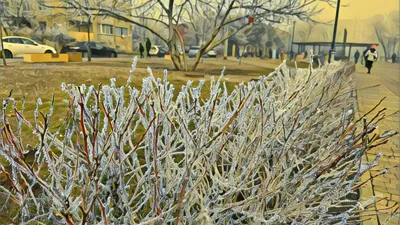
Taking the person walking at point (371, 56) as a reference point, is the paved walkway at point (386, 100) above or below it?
below

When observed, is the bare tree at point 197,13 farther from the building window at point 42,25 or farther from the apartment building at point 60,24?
the building window at point 42,25

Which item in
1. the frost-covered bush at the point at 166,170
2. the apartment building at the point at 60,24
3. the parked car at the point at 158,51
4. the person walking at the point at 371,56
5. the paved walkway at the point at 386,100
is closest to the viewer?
the frost-covered bush at the point at 166,170

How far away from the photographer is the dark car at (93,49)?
2.28 meters

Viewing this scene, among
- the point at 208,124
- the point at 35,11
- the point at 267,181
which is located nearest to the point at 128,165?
the point at 208,124

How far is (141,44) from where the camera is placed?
243cm

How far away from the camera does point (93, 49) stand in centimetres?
232

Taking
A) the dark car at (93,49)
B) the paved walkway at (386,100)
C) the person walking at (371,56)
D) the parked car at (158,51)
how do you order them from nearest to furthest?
1. the dark car at (93,49)
2. the parked car at (158,51)
3. the paved walkway at (386,100)
4. the person walking at (371,56)

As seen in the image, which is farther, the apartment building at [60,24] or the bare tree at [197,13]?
the bare tree at [197,13]

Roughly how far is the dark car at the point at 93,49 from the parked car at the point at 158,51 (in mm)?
267

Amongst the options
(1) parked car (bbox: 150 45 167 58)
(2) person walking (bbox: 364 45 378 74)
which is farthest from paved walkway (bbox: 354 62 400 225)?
(1) parked car (bbox: 150 45 167 58)

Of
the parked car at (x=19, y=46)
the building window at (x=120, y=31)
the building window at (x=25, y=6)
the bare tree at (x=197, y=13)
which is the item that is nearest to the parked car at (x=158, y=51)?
the bare tree at (x=197, y=13)

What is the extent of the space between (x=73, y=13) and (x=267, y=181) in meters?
1.71

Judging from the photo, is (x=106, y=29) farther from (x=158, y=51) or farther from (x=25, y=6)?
(x=25, y=6)

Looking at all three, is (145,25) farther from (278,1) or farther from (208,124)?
(208,124)
